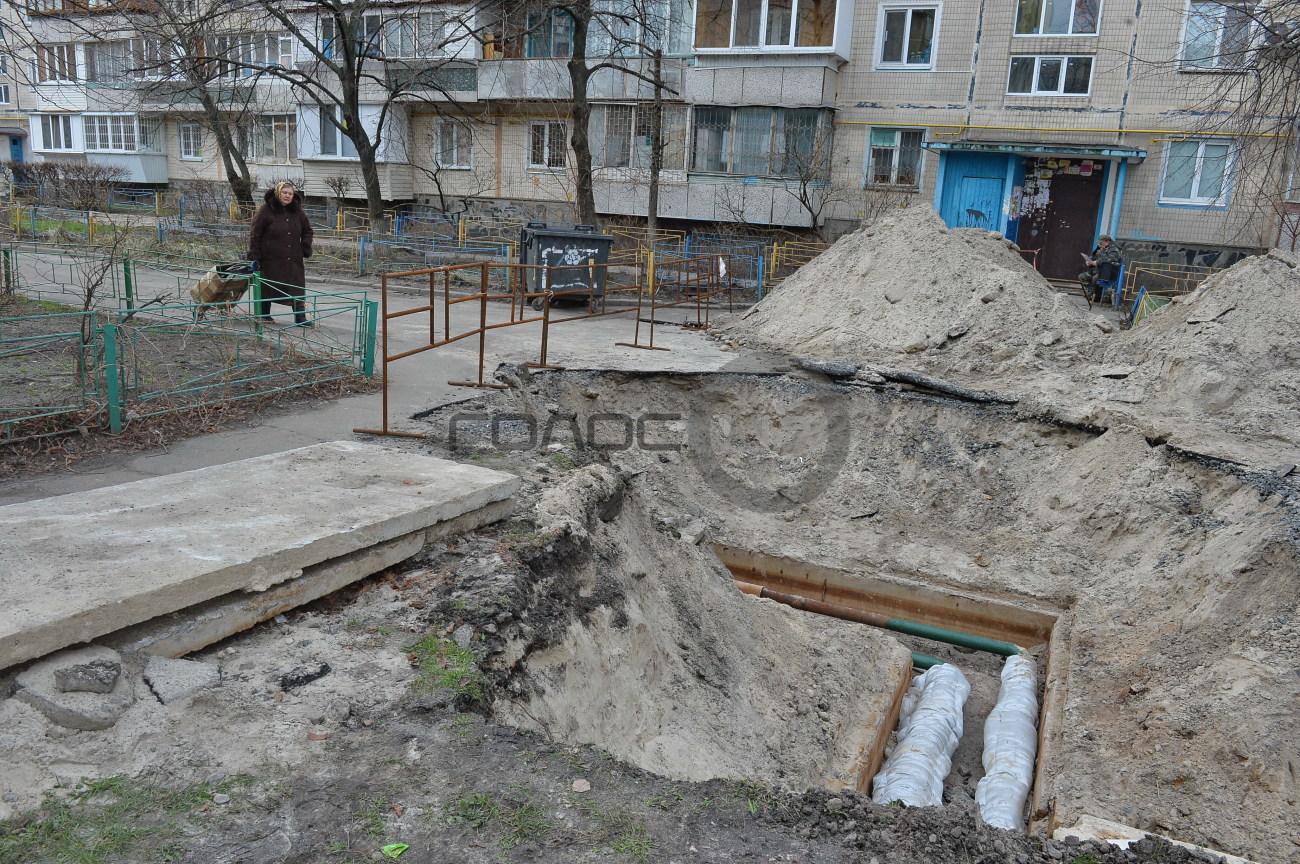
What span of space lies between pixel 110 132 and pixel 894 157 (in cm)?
2969

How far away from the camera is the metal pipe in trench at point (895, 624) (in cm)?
786

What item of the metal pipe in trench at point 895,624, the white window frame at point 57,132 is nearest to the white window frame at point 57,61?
the metal pipe in trench at point 895,624

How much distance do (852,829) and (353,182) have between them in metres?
28.6

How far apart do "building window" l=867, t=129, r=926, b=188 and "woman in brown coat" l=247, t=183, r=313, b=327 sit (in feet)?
50.6

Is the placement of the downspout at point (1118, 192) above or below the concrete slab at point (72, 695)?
above

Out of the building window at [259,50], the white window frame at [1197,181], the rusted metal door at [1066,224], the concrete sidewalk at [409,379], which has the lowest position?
the concrete sidewalk at [409,379]

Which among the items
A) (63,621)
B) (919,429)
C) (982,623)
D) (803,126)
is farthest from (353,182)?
(63,621)

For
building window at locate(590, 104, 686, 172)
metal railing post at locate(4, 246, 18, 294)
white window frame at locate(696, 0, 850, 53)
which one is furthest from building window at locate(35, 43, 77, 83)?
white window frame at locate(696, 0, 850, 53)

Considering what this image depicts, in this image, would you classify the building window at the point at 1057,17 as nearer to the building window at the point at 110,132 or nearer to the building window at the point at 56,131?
the building window at the point at 110,132

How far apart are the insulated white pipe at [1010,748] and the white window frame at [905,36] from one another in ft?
59.5

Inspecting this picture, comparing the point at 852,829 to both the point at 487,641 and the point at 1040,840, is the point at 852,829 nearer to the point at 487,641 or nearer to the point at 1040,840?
the point at 1040,840

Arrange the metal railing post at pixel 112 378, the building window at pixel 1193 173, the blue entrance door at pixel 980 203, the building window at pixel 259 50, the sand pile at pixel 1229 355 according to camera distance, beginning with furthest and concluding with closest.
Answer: the building window at pixel 259 50
the blue entrance door at pixel 980 203
the building window at pixel 1193 173
the sand pile at pixel 1229 355
the metal railing post at pixel 112 378

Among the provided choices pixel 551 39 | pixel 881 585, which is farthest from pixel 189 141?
pixel 881 585

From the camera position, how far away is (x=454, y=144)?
27938 millimetres
